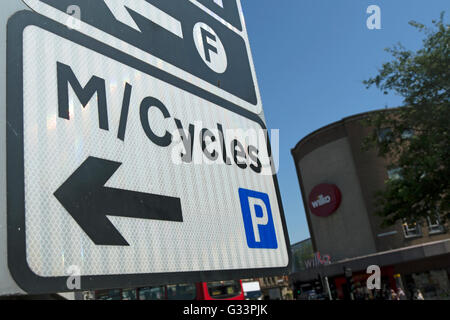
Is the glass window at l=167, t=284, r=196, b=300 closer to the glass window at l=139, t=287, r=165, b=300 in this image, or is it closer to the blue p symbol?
the glass window at l=139, t=287, r=165, b=300

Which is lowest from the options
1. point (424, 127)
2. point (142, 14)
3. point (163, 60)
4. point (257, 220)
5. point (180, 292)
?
point (180, 292)

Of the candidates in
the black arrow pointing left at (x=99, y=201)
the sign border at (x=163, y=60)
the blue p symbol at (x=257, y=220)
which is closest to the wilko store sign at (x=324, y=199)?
the sign border at (x=163, y=60)

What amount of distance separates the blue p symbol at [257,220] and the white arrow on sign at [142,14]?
0.73m

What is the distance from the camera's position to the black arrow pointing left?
108 cm

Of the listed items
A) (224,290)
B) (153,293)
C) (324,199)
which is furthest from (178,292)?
(324,199)

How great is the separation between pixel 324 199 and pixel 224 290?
21133 millimetres

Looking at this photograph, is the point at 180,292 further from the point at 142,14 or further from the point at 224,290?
the point at 142,14

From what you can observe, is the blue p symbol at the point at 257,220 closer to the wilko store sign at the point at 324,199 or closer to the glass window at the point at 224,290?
the glass window at the point at 224,290

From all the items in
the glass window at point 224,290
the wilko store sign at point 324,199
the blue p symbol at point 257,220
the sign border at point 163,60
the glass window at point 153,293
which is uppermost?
the wilko store sign at point 324,199

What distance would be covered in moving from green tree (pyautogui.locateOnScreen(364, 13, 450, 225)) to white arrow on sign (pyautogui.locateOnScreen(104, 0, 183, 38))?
13.7m

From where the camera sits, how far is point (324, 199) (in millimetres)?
33219

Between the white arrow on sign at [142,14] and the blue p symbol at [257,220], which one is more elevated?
the white arrow on sign at [142,14]

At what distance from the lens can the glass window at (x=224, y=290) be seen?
13109 mm

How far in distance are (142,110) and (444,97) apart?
15.5 meters
